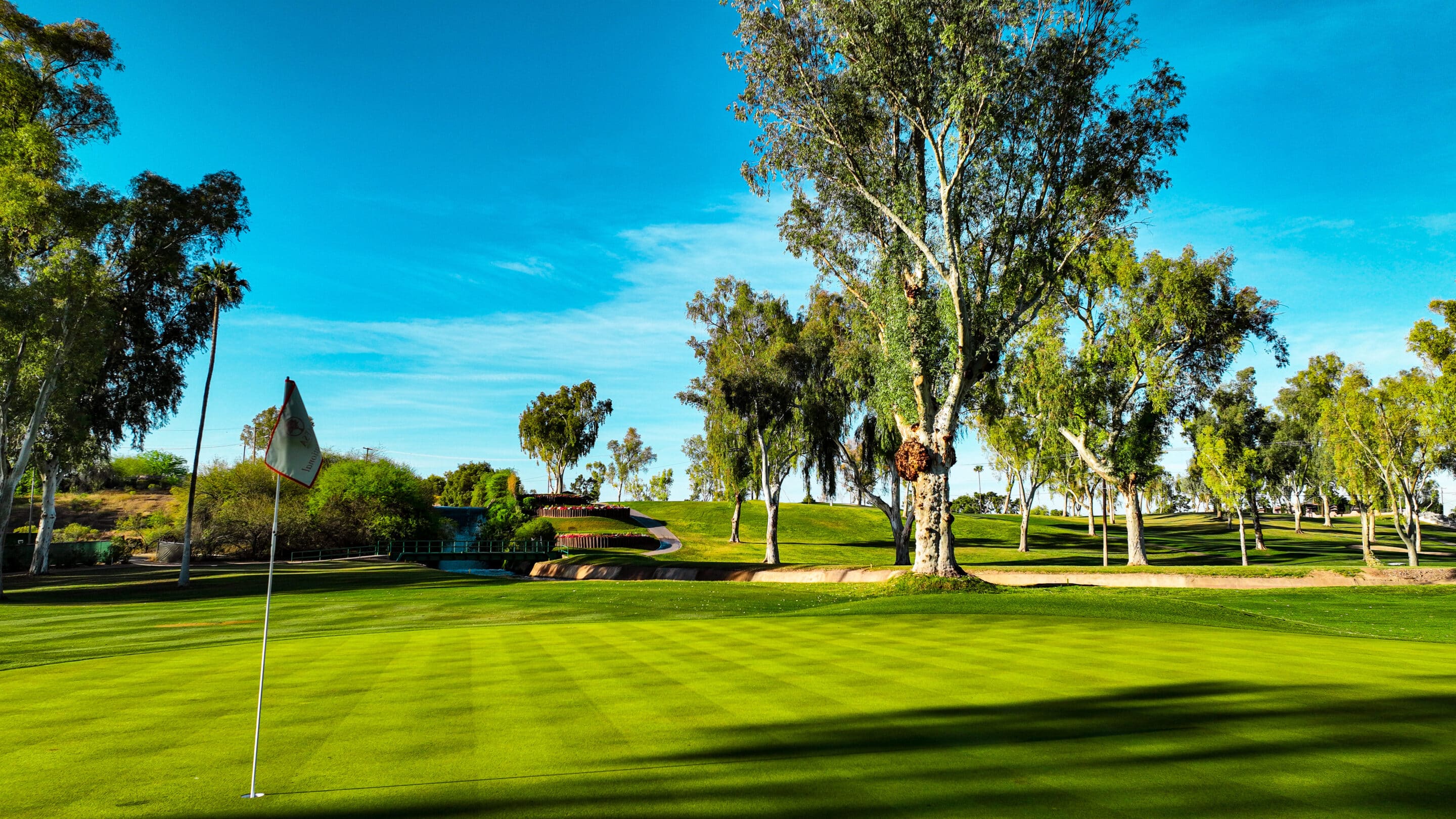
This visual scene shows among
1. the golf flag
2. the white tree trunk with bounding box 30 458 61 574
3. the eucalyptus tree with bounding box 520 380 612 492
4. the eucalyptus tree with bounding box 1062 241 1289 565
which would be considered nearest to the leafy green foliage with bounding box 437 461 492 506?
the eucalyptus tree with bounding box 520 380 612 492

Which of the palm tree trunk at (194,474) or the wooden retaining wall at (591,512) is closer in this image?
the palm tree trunk at (194,474)

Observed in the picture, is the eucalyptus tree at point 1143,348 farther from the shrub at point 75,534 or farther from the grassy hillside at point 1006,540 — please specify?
the shrub at point 75,534

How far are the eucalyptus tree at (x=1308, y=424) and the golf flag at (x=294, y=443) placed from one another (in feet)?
209

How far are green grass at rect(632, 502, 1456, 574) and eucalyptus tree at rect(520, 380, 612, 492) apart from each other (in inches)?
407

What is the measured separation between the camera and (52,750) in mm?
6320

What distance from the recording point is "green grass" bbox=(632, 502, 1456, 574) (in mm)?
51000

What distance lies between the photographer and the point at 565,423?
281 ft

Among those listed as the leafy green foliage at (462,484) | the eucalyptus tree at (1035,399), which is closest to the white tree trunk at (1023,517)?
the eucalyptus tree at (1035,399)

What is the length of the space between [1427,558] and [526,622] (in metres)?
66.8

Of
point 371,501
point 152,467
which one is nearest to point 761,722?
point 371,501

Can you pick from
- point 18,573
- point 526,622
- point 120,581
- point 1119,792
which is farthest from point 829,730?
point 18,573

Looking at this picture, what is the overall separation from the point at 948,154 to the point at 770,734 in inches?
916

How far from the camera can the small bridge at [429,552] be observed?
5509 centimetres

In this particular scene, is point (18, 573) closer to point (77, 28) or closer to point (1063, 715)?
point (77, 28)
